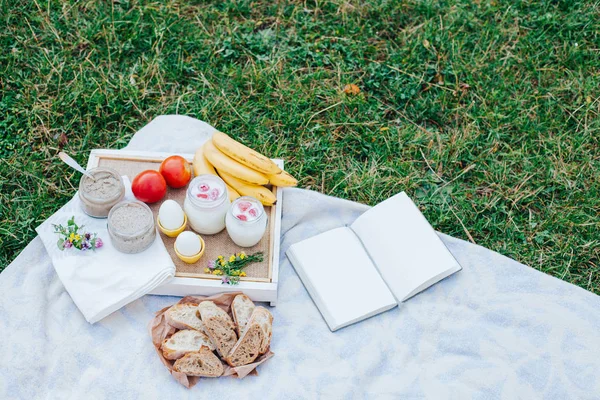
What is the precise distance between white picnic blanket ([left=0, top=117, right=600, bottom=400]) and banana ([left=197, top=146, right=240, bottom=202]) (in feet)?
1.61

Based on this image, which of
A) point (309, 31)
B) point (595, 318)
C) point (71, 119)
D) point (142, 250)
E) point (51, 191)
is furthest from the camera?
point (309, 31)

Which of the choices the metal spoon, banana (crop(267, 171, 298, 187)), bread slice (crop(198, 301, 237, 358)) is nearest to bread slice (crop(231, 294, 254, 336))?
bread slice (crop(198, 301, 237, 358))

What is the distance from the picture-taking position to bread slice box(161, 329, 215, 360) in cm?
271

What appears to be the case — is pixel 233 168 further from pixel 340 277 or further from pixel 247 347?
pixel 247 347

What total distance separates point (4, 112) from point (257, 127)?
1.64 meters

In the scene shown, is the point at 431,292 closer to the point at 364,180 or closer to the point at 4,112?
the point at 364,180

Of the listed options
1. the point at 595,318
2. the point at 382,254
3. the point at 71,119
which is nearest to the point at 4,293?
the point at 71,119

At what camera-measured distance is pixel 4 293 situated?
9.62ft

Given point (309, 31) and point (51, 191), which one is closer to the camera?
point (51, 191)

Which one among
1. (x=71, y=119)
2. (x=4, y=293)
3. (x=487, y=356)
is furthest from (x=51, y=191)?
(x=487, y=356)

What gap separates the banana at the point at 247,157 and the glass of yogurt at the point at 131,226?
21.0 inches

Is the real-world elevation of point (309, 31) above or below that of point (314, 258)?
above

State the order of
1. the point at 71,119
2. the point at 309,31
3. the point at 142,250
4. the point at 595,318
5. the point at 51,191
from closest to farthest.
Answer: the point at 142,250 → the point at 595,318 → the point at 51,191 → the point at 71,119 → the point at 309,31

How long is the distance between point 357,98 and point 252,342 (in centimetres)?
190
